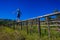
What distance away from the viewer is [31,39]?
6.69 metres

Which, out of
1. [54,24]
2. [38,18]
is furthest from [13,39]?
[54,24]

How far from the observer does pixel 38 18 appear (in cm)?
801

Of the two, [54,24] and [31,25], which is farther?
[31,25]

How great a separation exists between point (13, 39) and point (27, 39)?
1.89 ft

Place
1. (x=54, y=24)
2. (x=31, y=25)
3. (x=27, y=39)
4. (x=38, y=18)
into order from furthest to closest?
(x=31, y=25) < (x=54, y=24) < (x=38, y=18) < (x=27, y=39)

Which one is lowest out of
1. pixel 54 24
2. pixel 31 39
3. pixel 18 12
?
pixel 31 39

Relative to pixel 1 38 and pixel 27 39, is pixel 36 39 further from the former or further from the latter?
pixel 1 38

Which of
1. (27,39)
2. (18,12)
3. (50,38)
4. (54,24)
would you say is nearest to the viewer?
(50,38)

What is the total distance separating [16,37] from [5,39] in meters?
0.43

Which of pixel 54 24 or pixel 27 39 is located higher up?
pixel 54 24

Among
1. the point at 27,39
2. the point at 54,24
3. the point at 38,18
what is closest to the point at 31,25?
the point at 54,24

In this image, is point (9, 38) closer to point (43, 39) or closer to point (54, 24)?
point (43, 39)

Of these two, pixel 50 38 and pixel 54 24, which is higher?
pixel 54 24

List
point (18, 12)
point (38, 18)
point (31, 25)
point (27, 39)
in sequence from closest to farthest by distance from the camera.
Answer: point (27, 39) < point (38, 18) < point (31, 25) < point (18, 12)
